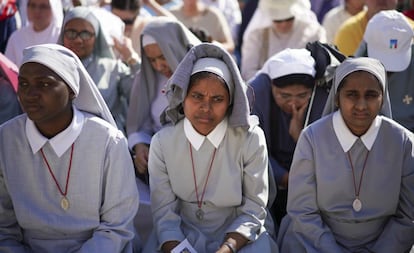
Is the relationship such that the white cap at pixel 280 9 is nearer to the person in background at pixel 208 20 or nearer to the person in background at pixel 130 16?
the person in background at pixel 208 20

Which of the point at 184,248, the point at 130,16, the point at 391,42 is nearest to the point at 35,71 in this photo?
the point at 184,248

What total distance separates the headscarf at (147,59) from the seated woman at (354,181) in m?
1.39

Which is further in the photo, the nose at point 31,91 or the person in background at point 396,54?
the person in background at point 396,54

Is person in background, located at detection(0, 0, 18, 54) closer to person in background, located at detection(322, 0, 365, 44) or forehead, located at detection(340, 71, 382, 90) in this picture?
person in background, located at detection(322, 0, 365, 44)

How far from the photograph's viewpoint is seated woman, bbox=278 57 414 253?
372cm

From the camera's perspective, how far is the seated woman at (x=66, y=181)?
3467 millimetres

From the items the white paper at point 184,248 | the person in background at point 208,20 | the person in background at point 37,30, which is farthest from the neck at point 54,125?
the person in background at point 208,20

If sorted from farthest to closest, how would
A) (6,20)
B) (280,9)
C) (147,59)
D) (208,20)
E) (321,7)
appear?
(321,7), (208,20), (280,9), (6,20), (147,59)

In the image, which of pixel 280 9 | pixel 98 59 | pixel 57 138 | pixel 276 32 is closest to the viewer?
pixel 57 138

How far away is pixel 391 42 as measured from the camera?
4734mm

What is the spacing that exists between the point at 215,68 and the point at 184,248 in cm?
97

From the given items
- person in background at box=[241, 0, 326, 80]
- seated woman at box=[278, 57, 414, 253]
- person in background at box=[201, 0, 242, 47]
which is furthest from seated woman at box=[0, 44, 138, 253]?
person in background at box=[201, 0, 242, 47]

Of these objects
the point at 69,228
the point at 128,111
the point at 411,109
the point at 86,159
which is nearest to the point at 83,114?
the point at 86,159

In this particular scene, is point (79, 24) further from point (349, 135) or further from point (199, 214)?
point (349, 135)
